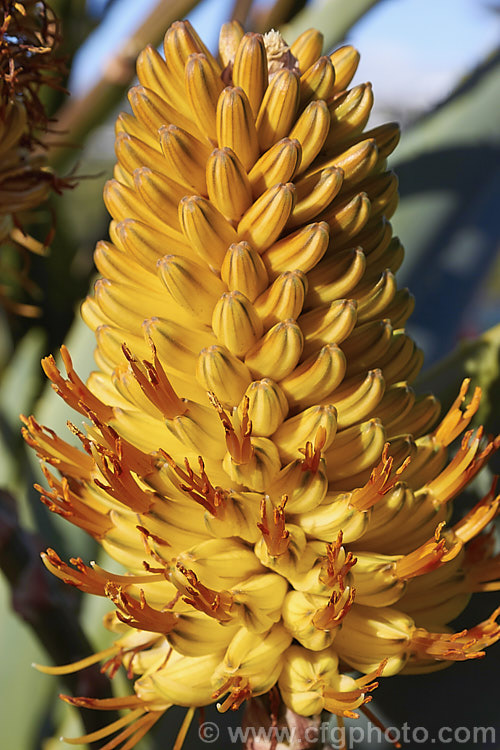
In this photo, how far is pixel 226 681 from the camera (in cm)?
49

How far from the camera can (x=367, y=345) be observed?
0.52 meters

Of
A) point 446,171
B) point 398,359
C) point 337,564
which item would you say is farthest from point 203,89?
point 446,171

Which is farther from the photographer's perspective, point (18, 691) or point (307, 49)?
point (18, 691)

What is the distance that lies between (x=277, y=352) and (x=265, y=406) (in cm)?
4

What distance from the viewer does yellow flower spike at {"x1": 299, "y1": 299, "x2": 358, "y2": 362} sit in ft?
1.62

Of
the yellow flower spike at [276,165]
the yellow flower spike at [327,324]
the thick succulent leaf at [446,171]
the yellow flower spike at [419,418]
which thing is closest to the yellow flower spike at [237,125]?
the yellow flower spike at [276,165]

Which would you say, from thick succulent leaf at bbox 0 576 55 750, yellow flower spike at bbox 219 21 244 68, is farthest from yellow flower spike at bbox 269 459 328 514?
thick succulent leaf at bbox 0 576 55 750

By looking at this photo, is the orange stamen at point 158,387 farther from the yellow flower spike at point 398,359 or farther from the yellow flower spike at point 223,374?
the yellow flower spike at point 398,359

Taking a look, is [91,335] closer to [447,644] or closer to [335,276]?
[335,276]

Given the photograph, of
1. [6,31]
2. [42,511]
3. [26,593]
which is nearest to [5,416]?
[42,511]

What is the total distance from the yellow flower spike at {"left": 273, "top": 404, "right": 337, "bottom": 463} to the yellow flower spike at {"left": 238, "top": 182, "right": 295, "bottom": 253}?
0.12 meters

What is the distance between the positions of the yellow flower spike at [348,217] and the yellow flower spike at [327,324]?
5 cm

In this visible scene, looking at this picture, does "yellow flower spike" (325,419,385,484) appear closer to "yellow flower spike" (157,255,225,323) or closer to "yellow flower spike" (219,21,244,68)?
"yellow flower spike" (157,255,225,323)

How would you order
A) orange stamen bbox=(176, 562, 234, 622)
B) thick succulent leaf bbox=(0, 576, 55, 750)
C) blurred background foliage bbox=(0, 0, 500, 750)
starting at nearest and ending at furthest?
orange stamen bbox=(176, 562, 234, 622)
blurred background foliage bbox=(0, 0, 500, 750)
thick succulent leaf bbox=(0, 576, 55, 750)
